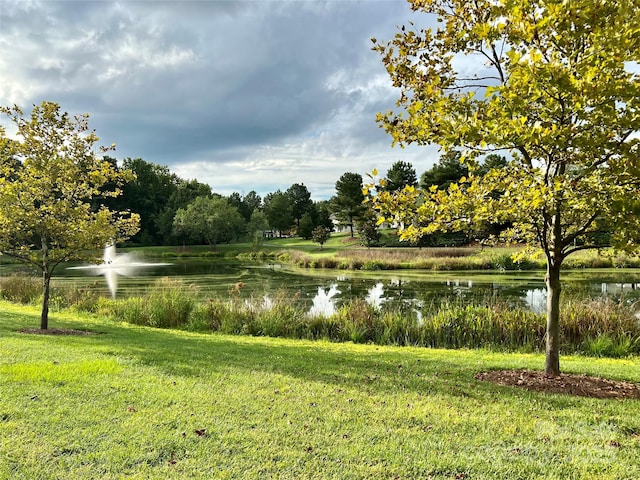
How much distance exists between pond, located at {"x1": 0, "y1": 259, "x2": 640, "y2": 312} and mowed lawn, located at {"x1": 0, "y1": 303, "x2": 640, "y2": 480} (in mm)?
10353

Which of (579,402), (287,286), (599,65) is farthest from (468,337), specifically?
(287,286)

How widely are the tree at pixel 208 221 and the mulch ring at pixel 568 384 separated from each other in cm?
5325

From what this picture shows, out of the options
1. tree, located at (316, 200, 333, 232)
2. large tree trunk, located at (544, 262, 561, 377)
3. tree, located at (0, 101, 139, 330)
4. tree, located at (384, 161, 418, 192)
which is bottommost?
large tree trunk, located at (544, 262, 561, 377)

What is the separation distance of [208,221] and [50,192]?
47769 mm

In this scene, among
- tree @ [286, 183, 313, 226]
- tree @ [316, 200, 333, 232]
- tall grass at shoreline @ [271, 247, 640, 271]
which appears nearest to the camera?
tall grass at shoreline @ [271, 247, 640, 271]

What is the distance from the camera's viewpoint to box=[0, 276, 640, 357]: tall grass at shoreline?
9992 millimetres

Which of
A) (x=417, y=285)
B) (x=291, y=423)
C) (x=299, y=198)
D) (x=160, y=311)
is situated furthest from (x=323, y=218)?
(x=291, y=423)

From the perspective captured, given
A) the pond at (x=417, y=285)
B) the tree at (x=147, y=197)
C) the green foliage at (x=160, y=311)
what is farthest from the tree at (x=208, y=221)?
the green foliage at (x=160, y=311)

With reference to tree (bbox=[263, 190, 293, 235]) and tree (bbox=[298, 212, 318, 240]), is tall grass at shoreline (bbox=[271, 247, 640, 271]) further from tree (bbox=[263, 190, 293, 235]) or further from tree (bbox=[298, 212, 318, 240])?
tree (bbox=[263, 190, 293, 235])

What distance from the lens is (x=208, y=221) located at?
57.2 m

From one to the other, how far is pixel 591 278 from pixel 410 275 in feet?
33.3

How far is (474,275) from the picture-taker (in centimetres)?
2791

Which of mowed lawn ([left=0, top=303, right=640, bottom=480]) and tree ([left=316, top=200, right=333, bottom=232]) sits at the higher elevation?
tree ([left=316, top=200, right=333, bottom=232])

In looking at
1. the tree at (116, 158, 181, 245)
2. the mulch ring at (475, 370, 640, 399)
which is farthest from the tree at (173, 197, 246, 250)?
the mulch ring at (475, 370, 640, 399)
